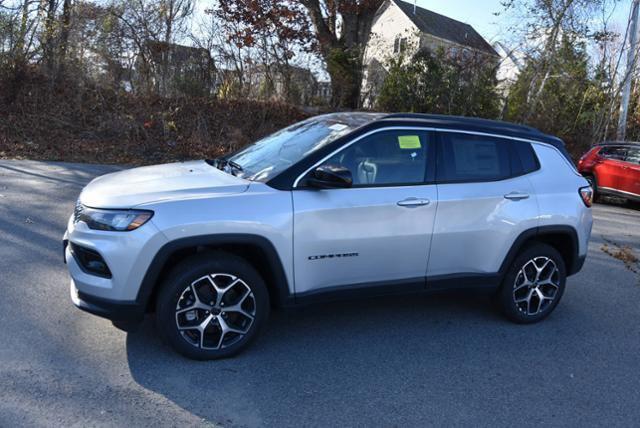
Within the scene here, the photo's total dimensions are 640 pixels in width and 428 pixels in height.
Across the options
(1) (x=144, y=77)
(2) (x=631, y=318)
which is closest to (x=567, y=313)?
(2) (x=631, y=318)

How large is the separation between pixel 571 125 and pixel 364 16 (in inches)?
353

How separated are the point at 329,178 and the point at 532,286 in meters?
2.28

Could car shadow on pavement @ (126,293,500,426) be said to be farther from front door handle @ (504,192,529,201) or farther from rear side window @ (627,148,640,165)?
rear side window @ (627,148,640,165)

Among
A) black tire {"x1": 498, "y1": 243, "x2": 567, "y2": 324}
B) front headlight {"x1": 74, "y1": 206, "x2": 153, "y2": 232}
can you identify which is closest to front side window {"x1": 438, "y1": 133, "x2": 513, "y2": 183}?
black tire {"x1": 498, "y1": 243, "x2": 567, "y2": 324}

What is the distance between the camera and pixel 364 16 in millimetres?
18953

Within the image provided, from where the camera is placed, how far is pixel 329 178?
397 centimetres

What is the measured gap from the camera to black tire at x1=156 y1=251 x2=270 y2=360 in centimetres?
377

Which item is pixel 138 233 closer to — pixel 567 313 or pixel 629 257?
pixel 567 313

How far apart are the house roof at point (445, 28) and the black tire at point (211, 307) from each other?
56.9 ft

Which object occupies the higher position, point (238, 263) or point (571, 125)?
point (571, 125)

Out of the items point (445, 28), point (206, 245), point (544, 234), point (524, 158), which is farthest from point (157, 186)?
point (445, 28)

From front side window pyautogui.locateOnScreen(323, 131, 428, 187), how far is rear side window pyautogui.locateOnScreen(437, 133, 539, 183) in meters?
0.20

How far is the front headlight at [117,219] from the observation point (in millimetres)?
3619

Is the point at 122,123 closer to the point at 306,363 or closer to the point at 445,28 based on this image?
the point at 306,363
